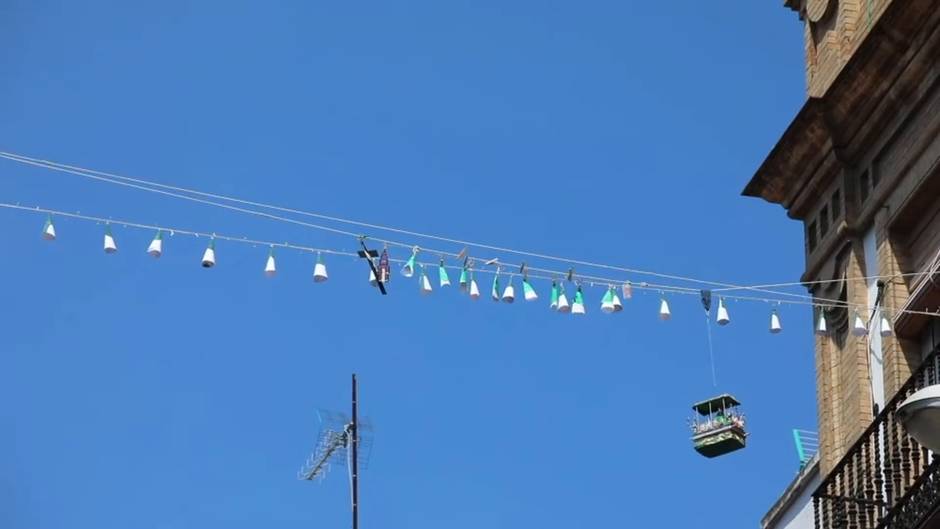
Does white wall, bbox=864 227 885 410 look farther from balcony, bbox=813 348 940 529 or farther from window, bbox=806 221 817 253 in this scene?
window, bbox=806 221 817 253

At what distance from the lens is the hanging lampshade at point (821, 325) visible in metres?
21.2

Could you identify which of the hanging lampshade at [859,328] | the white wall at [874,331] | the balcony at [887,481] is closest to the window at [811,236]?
the white wall at [874,331]

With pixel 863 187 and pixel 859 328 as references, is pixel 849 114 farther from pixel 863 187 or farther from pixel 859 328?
pixel 859 328

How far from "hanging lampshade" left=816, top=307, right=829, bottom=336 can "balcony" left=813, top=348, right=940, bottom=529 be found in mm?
1084

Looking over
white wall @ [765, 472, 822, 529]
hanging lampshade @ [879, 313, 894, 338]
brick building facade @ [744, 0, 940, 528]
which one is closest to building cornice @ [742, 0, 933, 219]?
brick building facade @ [744, 0, 940, 528]

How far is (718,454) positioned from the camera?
25875 millimetres

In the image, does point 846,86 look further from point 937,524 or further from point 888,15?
point 937,524

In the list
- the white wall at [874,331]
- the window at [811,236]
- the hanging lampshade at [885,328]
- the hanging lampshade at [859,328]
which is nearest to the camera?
the hanging lampshade at [859,328]

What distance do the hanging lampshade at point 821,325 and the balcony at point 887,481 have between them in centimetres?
108

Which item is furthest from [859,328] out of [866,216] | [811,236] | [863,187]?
[811,236]

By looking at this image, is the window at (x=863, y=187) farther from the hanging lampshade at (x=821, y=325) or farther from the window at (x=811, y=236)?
the hanging lampshade at (x=821, y=325)

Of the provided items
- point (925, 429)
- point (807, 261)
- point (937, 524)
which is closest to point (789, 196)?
point (807, 261)

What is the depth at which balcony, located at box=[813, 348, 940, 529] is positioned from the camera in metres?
18.1

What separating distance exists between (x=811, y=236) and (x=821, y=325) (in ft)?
8.00
